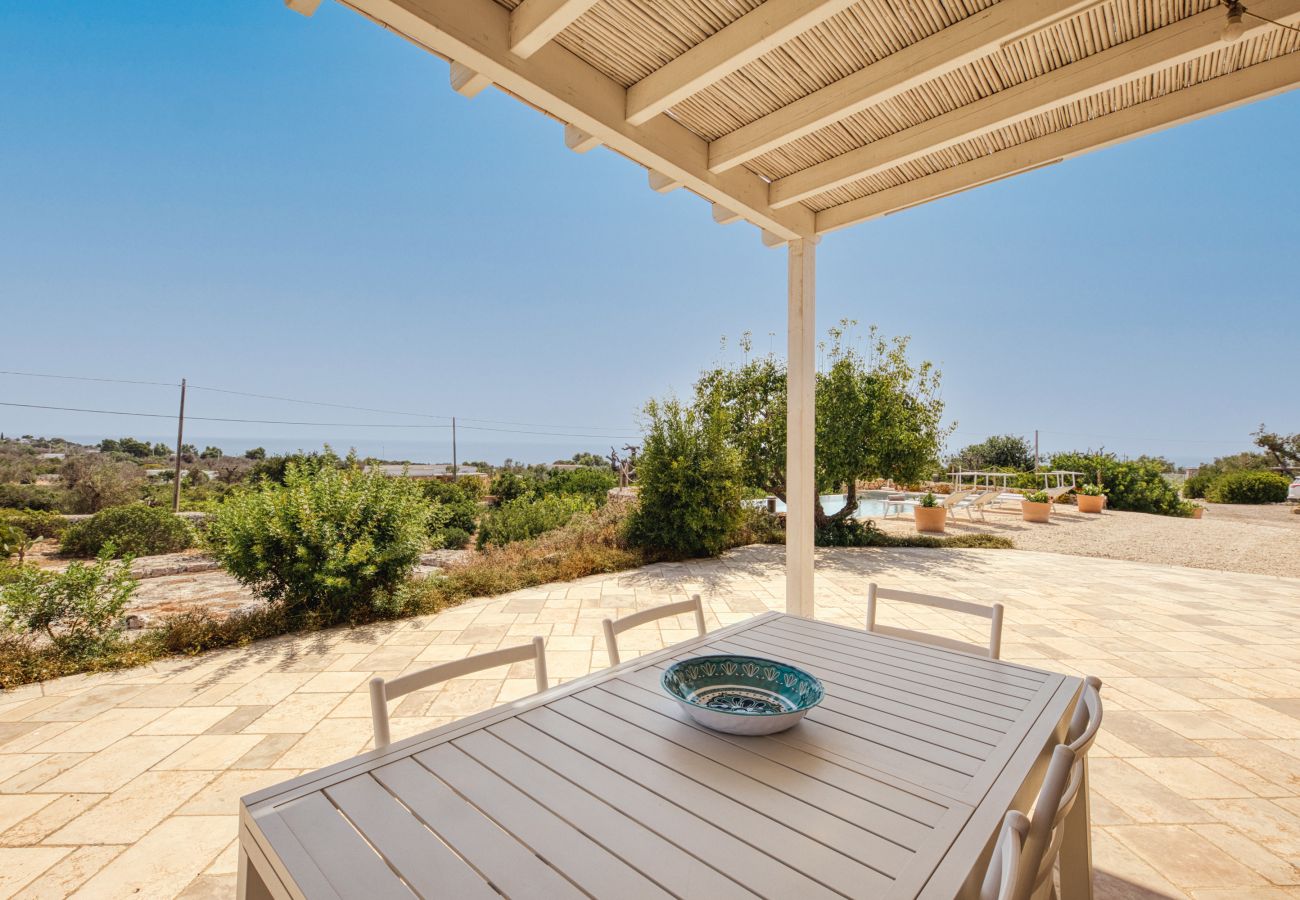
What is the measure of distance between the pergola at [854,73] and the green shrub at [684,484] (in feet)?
11.5

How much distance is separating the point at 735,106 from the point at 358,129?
2527 cm

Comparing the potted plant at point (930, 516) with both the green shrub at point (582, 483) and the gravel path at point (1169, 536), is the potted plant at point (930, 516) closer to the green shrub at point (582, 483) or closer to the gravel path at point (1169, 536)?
the gravel path at point (1169, 536)

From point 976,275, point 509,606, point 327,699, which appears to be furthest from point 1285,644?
point 976,275

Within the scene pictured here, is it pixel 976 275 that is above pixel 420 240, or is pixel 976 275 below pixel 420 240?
below

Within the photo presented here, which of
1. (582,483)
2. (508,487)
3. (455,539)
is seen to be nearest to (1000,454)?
(582,483)

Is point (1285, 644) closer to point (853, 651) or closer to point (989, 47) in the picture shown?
point (853, 651)

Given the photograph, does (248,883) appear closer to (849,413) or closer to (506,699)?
(506,699)

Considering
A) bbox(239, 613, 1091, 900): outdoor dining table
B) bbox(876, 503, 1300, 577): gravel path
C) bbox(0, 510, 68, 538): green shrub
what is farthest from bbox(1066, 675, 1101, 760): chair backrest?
bbox(0, 510, 68, 538): green shrub

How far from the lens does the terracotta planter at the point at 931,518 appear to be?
788 cm

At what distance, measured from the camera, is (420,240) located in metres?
27.9

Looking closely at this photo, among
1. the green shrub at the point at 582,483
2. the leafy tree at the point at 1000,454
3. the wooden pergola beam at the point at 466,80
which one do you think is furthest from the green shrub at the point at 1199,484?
the wooden pergola beam at the point at 466,80

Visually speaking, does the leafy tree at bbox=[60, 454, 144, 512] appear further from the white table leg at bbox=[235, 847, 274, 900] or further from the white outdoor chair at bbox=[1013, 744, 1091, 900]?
the white outdoor chair at bbox=[1013, 744, 1091, 900]

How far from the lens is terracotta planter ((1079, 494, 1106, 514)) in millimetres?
9430

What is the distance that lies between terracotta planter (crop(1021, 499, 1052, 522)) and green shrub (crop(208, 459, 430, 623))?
9.71 metres
